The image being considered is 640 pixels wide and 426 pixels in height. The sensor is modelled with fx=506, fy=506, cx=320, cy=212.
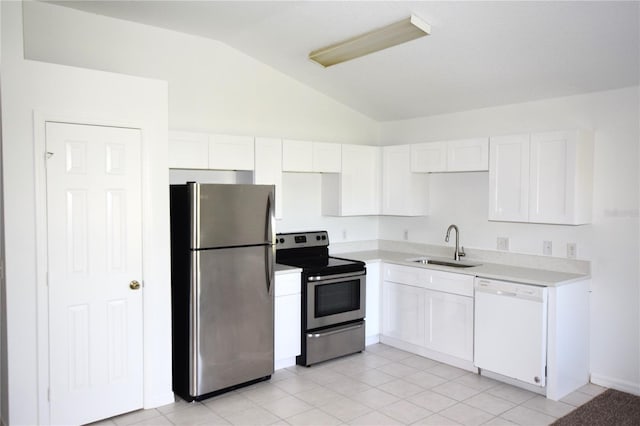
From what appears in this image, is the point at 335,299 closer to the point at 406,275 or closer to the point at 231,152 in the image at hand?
the point at 406,275

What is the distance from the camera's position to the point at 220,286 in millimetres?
3730

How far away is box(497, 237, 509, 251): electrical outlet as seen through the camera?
4570 millimetres

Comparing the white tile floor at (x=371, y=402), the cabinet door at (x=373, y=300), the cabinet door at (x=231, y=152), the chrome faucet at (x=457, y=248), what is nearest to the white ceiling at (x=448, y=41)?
the cabinet door at (x=231, y=152)

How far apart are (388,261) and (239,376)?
1.82 meters

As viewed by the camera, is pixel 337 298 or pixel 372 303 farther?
pixel 372 303

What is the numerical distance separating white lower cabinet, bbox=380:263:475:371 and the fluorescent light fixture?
6.50 feet

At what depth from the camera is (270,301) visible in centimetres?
401

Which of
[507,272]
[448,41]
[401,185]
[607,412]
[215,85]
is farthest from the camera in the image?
[401,185]

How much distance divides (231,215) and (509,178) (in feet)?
7.51

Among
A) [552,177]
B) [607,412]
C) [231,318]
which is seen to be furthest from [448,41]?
[607,412]

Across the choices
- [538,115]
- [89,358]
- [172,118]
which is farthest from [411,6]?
[89,358]

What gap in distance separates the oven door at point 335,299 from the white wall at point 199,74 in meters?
1.50

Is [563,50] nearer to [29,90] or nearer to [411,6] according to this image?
[411,6]

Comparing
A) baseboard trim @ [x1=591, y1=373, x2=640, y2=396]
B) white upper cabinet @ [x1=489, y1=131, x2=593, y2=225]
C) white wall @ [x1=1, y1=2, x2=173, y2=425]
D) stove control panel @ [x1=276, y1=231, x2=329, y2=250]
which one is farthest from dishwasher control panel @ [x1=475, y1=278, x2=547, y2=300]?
white wall @ [x1=1, y1=2, x2=173, y2=425]
